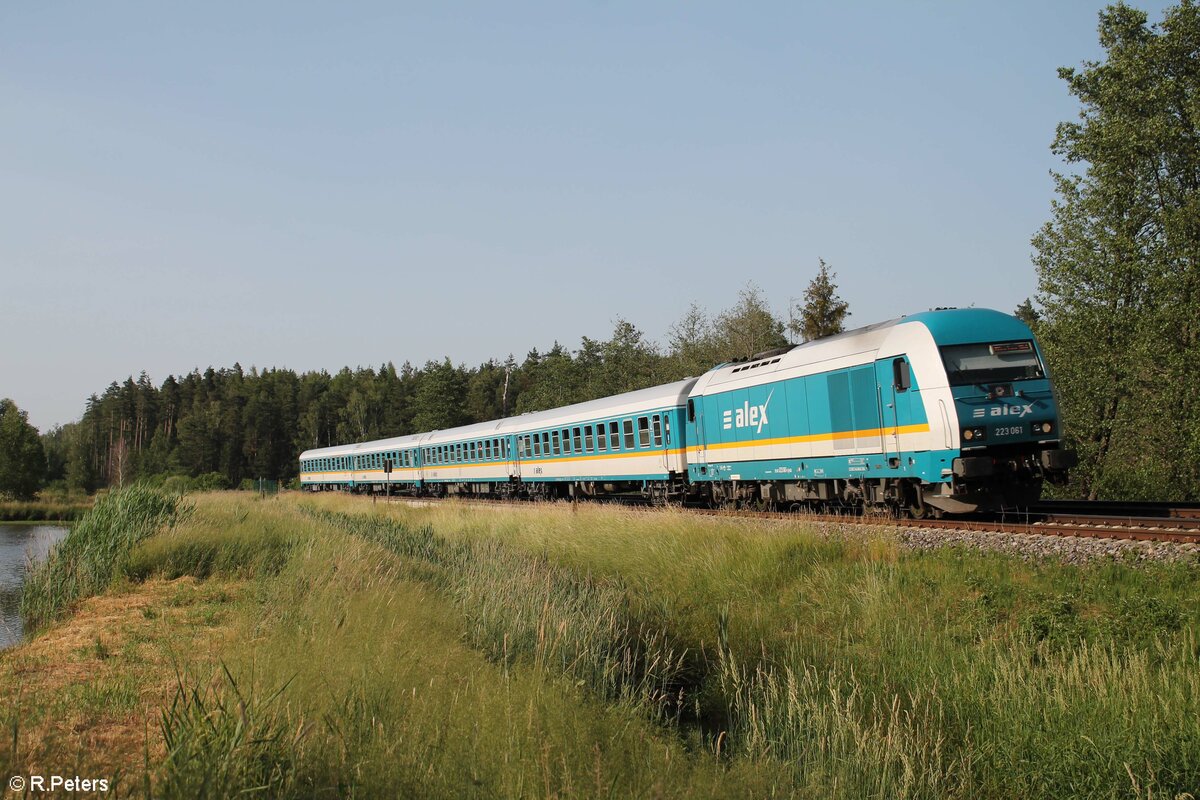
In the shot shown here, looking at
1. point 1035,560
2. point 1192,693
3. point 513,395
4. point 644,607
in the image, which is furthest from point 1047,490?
point 513,395

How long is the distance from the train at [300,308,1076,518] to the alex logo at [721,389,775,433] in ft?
0.14

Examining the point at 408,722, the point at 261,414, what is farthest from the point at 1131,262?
the point at 261,414

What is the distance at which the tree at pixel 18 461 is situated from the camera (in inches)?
2886

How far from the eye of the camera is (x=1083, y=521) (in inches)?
524

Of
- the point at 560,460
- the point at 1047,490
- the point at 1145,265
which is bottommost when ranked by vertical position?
the point at 1047,490

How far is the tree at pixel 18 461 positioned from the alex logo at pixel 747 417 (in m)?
74.6

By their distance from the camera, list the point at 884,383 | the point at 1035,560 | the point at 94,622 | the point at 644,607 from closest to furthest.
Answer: the point at 94,622 < the point at 1035,560 < the point at 644,607 < the point at 884,383

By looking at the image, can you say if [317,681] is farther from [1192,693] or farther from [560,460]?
[560,460]

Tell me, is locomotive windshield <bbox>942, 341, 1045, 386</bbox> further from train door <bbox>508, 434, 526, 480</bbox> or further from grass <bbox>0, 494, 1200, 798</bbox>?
train door <bbox>508, 434, 526, 480</bbox>

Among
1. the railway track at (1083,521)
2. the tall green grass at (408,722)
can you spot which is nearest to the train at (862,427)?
the railway track at (1083,521)

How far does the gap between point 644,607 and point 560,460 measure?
18.4 metres

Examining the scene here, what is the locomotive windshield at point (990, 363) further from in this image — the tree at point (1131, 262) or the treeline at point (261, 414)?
the treeline at point (261, 414)

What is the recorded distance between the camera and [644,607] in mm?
11836

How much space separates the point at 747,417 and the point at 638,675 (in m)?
11.3
